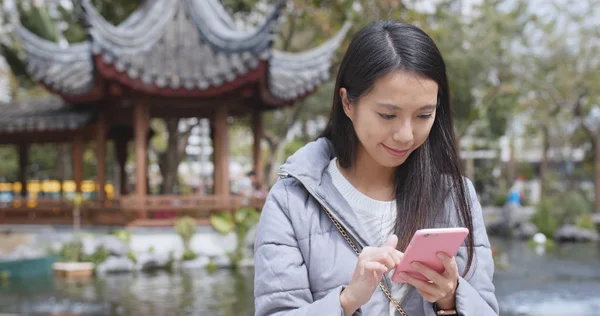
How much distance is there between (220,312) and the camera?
781 cm

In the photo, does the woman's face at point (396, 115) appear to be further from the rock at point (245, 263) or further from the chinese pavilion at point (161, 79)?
the rock at point (245, 263)

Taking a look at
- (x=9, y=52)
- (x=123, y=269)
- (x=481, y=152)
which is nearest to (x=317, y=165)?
(x=123, y=269)

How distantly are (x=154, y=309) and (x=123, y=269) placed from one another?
11.5 feet

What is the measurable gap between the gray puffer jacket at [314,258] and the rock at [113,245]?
10406mm

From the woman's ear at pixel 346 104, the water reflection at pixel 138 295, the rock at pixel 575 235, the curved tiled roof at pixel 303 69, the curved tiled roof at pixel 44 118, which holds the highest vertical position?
the curved tiled roof at pixel 303 69

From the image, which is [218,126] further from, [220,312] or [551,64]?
[551,64]

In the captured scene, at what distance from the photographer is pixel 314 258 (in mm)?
1619

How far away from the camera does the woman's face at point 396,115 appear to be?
160cm

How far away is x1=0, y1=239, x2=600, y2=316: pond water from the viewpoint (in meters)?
8.09

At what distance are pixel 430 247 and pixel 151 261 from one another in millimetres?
10632

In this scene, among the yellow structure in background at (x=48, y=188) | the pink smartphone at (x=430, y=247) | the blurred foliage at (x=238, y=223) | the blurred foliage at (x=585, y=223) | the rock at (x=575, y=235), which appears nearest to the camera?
the pink smartphone at (x=430, y=247)

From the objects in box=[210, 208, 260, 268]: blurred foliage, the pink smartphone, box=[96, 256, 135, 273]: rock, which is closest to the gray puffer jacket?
the pink smartphone

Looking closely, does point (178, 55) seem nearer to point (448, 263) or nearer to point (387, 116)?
point (387, 116)

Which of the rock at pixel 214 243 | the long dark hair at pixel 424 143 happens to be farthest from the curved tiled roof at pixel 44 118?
the long dark hair at pixel 424 143
